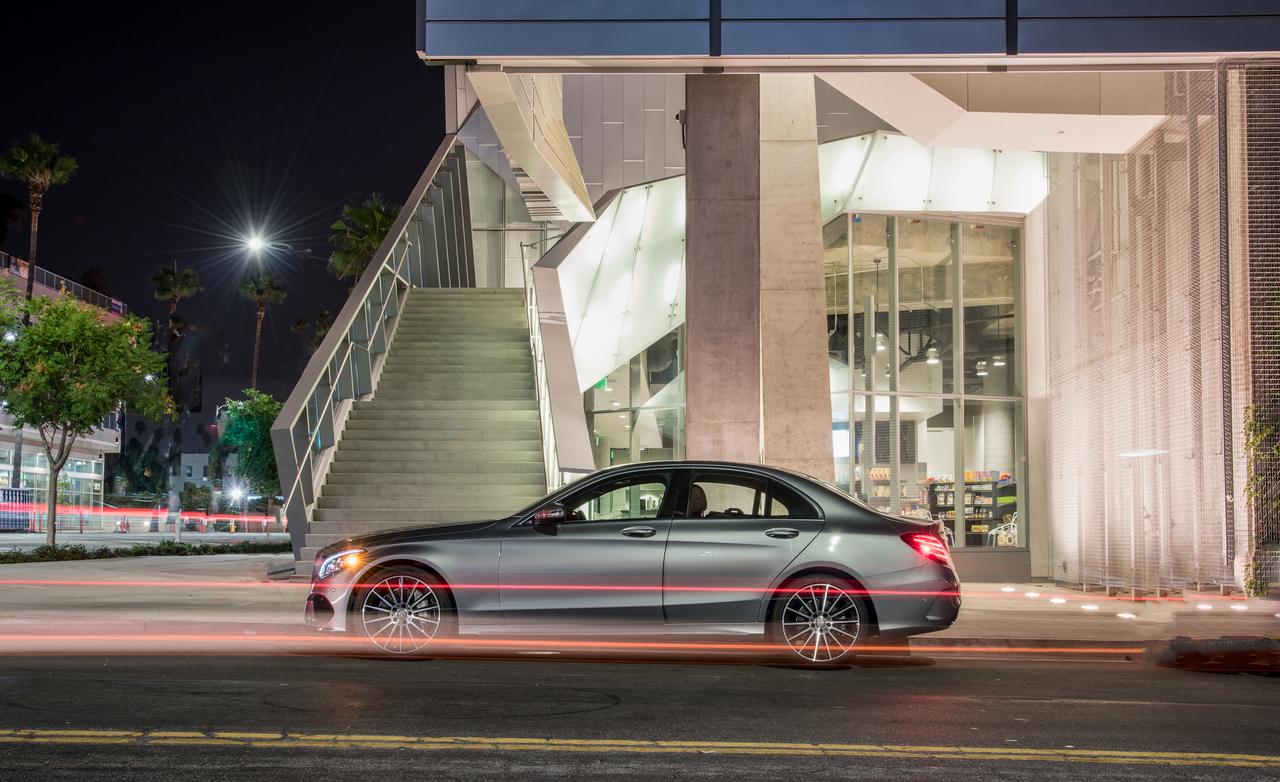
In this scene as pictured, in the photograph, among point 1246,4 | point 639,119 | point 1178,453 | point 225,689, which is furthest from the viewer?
point 639,119

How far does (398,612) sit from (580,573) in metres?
1.34

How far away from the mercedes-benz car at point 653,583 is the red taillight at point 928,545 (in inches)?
0.4

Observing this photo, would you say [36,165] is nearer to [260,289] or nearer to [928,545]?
[260,289]

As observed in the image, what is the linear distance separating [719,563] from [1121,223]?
10895mm

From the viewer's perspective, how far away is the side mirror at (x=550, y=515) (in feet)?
29.7

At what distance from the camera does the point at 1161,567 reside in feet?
51.4

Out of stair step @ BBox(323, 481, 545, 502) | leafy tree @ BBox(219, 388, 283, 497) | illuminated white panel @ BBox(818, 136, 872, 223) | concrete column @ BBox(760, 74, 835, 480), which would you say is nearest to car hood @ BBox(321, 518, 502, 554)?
stair step @ BBox(323, 481, 545, 502)

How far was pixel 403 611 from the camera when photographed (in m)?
9.01

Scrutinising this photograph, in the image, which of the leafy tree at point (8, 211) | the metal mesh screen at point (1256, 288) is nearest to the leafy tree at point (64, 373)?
the metal mesh screen at point (1256, 288)

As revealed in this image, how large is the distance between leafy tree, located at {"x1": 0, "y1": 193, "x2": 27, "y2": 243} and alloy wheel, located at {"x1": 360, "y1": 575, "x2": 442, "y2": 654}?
61.5 metres

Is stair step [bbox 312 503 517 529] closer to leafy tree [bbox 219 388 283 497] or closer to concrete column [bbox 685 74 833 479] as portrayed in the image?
concrete column [bbox 685 74 833 479]

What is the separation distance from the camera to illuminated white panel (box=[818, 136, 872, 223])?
67.8 ft

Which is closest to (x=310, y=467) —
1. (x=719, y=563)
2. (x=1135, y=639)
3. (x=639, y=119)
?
(x=719, y=563)

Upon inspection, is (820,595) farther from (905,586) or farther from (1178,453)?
(1178,453)
